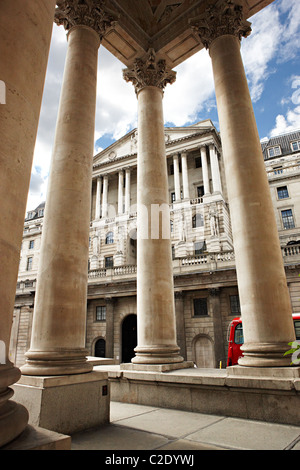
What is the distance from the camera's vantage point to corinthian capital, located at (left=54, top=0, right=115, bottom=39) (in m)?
12.2

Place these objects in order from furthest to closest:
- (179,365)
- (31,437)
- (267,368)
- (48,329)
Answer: (179,365), (267,368), (48,329), (31,437)

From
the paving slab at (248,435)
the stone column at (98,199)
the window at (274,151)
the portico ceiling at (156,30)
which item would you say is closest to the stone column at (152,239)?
the portico ceiling at (156,30)

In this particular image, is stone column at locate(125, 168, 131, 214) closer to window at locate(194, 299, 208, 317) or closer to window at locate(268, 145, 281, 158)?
window at locate(194, 299, 208, 317)

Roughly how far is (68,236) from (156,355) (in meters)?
5.45

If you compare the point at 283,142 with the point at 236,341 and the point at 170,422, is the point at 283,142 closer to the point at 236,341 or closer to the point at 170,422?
the point at 236,341

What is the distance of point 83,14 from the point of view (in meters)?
12.3

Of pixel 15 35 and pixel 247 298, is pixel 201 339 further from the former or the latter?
pixel 15 35

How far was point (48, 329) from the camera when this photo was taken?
7.76 m

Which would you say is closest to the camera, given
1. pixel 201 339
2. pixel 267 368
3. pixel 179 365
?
pixel 267 368

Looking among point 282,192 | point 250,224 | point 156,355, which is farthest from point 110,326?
point 282,192

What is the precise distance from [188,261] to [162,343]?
27.1 m

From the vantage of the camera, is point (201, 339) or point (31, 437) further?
point (201, 339)
